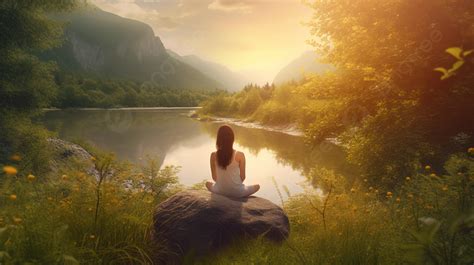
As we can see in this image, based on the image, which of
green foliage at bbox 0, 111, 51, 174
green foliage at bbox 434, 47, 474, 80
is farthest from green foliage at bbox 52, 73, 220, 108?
green foliage at bbox 434, 47, 474, 80

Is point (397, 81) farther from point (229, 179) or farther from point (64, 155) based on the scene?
point (64, 155)

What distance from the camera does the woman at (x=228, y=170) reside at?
703 centimetres

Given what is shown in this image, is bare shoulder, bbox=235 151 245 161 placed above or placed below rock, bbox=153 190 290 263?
above

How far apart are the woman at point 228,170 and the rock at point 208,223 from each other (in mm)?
864

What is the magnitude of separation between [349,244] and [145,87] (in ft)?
392

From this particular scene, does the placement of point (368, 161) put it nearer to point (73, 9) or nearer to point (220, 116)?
point (73, 9)

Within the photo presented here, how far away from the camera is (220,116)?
63031 mm

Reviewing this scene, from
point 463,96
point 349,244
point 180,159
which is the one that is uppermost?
point 463,96

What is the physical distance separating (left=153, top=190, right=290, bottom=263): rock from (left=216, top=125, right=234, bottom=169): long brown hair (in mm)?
1079

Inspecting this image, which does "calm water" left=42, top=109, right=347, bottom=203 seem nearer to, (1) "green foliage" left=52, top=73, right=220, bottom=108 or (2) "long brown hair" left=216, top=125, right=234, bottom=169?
(2) "long brown hair" left=216, top=125, right=234, bottom=169

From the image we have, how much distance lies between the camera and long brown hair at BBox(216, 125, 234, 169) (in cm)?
708

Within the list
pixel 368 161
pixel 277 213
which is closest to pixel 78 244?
pixel 277 213

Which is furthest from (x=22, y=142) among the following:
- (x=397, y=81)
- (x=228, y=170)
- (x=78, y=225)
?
(x=397, y=81)

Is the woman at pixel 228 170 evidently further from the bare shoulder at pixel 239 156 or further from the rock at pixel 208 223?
the rock at pixel 208 223
